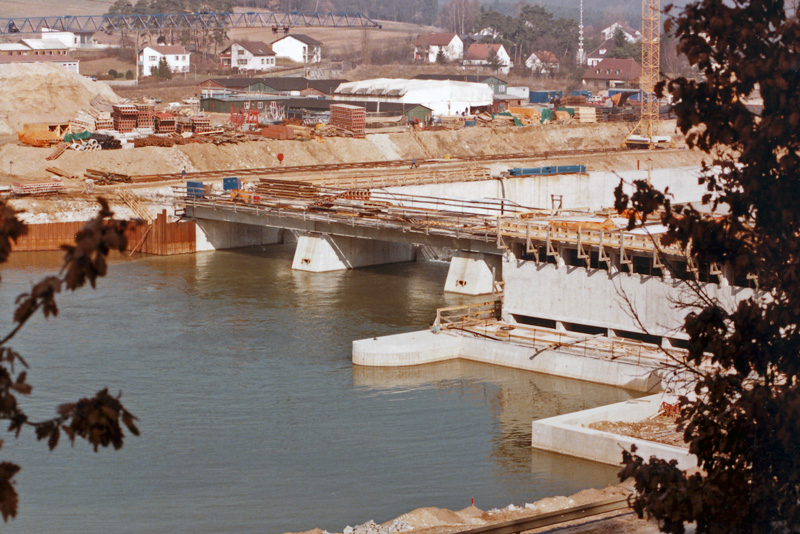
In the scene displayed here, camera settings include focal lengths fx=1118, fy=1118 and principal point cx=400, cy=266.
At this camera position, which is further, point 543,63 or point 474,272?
point 543,63

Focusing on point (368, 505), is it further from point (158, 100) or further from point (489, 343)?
point (158, 100)

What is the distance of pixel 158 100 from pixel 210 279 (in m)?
63.8

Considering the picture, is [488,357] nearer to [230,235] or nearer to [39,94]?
[230,235]

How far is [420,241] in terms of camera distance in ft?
145

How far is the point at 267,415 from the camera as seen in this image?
2816cm

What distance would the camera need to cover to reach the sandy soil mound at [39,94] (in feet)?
264

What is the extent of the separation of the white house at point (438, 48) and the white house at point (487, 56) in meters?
2.91

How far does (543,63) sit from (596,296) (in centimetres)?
13560

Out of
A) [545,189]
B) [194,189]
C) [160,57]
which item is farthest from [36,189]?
[160,57]

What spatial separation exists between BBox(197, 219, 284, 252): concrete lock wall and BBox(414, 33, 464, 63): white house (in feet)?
387

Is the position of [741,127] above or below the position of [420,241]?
above

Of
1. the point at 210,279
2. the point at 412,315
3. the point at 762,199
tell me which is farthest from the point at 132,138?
the point at 762,199

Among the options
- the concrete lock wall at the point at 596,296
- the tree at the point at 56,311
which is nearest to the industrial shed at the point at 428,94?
the concrete lock wall at the point at 596,296

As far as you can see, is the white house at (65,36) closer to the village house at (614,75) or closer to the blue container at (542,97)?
the blue container at (542,97)
